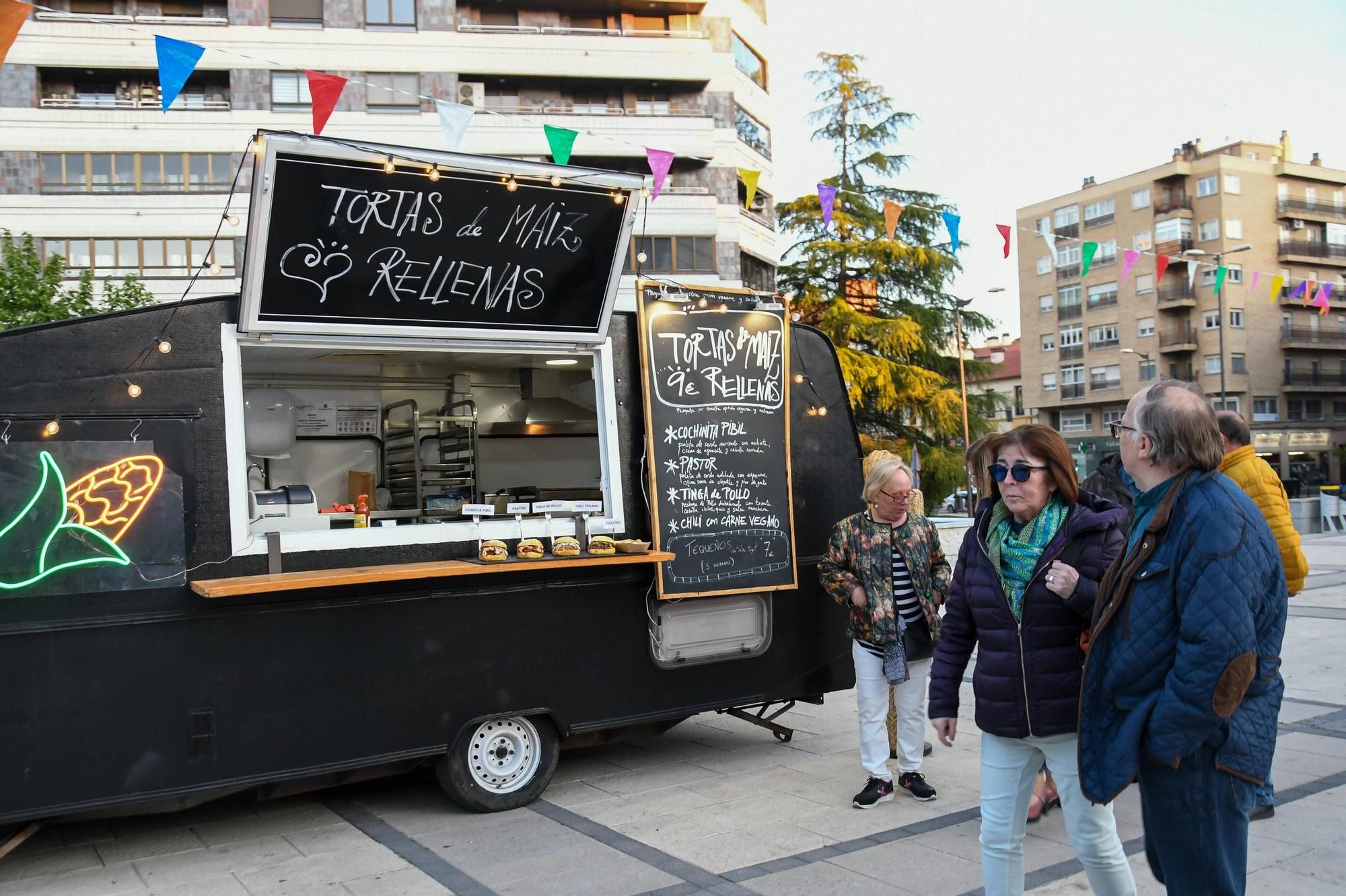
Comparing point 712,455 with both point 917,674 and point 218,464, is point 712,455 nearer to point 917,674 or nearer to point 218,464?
point 917,674

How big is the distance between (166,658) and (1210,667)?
4361mm

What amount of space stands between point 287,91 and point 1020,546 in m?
31.3

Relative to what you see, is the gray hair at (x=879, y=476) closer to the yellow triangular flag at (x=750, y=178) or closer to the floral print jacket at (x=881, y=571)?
the floral print jacket at (x=881, y=571)

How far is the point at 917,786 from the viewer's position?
19.2ft

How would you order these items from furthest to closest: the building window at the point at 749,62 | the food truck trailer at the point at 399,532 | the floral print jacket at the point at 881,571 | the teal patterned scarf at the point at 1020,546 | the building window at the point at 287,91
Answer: the building window at the point at 749,62
the building window at the point at 287,91
the floral print jacket at the point at 881,571
the food truck trailer at the point at 399,532
the teal patterned scarf at the point at 1020,546

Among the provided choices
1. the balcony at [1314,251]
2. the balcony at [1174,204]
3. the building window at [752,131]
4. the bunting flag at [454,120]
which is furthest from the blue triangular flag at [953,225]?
the balcony at [1314,251]

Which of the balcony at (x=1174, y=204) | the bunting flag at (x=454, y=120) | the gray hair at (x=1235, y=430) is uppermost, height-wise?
the balcony at (x=1174, y=204)

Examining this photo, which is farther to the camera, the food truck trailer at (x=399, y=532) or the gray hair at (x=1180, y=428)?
the food truck trailer at (x=399, y=532)

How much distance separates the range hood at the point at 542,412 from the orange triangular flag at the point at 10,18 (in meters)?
4.62

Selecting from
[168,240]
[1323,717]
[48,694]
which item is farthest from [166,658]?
[168,240]

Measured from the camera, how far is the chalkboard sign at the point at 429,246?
526 cm

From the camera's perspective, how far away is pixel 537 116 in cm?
3241

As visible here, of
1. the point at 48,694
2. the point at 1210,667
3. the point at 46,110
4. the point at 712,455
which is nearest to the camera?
the point at 1210,667

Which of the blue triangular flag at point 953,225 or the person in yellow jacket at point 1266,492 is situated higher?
the blue triangular flag at point 953,225
